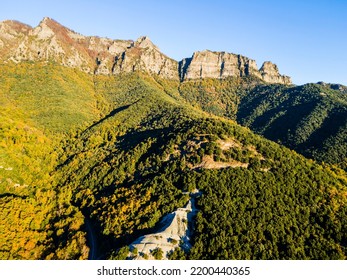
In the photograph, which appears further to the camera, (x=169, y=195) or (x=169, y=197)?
(x=169, y=195)

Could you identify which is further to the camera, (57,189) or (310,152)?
(310,152)

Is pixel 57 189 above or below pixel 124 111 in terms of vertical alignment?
below

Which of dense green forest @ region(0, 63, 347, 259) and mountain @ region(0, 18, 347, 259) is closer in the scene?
mountain @ region(0, 18, 347, 259)

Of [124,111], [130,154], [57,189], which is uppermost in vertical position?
[124,111]

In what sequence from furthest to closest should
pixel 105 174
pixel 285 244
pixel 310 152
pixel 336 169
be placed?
pixel 310 152, pixel 336 169, pixel 105 174, pixel 285 244

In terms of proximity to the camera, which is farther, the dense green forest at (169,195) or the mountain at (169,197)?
the dense green forest at (169,195)

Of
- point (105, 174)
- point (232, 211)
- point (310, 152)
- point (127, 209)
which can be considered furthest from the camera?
point (310, 152)

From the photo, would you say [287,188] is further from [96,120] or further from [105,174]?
[96,120]

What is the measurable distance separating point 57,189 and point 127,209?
144 ft

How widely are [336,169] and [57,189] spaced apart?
117 m

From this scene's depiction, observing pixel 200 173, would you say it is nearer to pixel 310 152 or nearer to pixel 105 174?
pixel 105 174

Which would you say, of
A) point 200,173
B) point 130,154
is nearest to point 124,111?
point 130,154

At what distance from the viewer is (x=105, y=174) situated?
120 metres

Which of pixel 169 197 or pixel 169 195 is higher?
pixel 169 195
